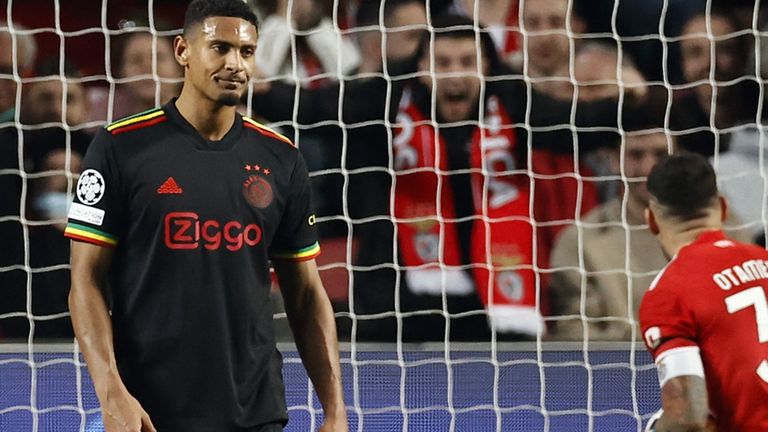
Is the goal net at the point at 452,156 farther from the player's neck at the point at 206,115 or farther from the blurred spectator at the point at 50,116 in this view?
the player's neck at the point at 206,115

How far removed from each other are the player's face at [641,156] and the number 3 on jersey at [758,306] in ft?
7.84

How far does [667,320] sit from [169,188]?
3.54 feet

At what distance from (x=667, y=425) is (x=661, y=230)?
40 cm

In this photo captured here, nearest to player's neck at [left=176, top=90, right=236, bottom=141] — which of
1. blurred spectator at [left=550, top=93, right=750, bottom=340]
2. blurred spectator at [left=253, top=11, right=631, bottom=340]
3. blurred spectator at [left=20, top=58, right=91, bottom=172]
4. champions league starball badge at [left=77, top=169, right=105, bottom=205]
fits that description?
champions league starball badge at [left=77, top=169, right=105, bottom=205]

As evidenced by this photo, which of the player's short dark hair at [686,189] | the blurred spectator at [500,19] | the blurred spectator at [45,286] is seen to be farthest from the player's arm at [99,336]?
the blurred spectator at [500,19]

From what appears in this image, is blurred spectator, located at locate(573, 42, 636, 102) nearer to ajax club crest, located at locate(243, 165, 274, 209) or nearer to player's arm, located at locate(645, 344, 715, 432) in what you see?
ajax club crest, located at locate(243, 165, 274, 209)

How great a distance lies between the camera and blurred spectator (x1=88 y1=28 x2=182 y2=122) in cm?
486

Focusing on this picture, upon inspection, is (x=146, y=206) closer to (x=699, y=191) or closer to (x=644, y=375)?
(x=699, y=191)

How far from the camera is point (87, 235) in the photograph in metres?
2.71

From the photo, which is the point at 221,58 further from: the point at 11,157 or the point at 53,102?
the point at 11,157

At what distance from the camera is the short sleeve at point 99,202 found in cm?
271

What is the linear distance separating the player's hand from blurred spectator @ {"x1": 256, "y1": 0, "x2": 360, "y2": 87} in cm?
238

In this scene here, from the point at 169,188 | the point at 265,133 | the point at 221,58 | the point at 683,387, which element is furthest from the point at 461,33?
the point at 683,387

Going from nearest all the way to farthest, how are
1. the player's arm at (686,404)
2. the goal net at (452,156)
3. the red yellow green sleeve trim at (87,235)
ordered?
the player's arm at (686,404), the red yellow green sleeve trim at (87,235), the goal net at (452,156)
